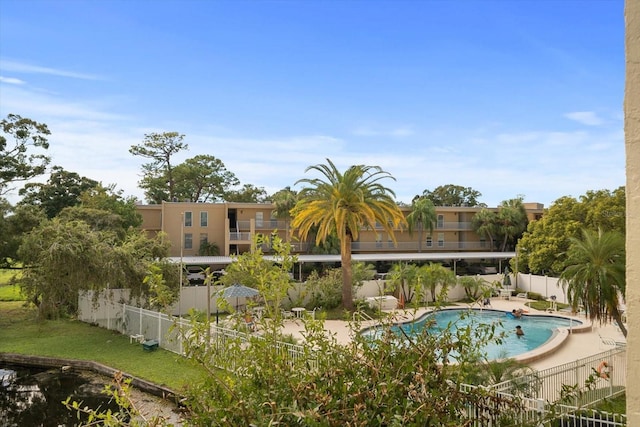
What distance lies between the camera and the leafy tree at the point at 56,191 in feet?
126

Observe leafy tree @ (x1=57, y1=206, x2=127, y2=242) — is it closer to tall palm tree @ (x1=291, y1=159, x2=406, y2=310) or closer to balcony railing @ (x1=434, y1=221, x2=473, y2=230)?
tall palm tree @ (x1=291, y1=159, x2=406, y2=310)

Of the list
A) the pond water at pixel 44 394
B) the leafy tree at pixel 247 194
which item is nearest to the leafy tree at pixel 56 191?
the leafy tree at pixel 247 194

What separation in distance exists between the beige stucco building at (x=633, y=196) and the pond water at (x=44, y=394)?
38.9ft

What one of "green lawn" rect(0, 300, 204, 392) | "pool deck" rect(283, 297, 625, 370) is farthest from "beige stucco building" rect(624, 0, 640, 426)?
"pool deck" rect(283, 297, 625, 370)

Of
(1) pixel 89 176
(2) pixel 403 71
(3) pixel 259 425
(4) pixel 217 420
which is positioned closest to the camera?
(3) pixel 259 425

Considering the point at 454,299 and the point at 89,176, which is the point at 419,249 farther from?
the point at 89,176

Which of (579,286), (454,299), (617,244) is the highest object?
(617,244)

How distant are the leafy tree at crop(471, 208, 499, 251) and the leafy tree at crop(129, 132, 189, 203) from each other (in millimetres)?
31636

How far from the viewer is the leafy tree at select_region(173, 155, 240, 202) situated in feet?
163

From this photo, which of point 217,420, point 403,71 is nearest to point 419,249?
point 403,71

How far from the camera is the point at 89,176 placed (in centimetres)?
4088

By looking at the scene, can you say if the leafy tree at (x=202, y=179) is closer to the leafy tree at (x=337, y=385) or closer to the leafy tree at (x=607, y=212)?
the leafy tree at (x=607, y=212)

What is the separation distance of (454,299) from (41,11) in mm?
26128

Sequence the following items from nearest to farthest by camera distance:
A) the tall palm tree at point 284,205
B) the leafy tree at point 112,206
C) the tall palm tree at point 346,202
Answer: the tall palm tree at point 346,202 < the leafy tree at point 112,206 < the tall palm tree at point 284,205
